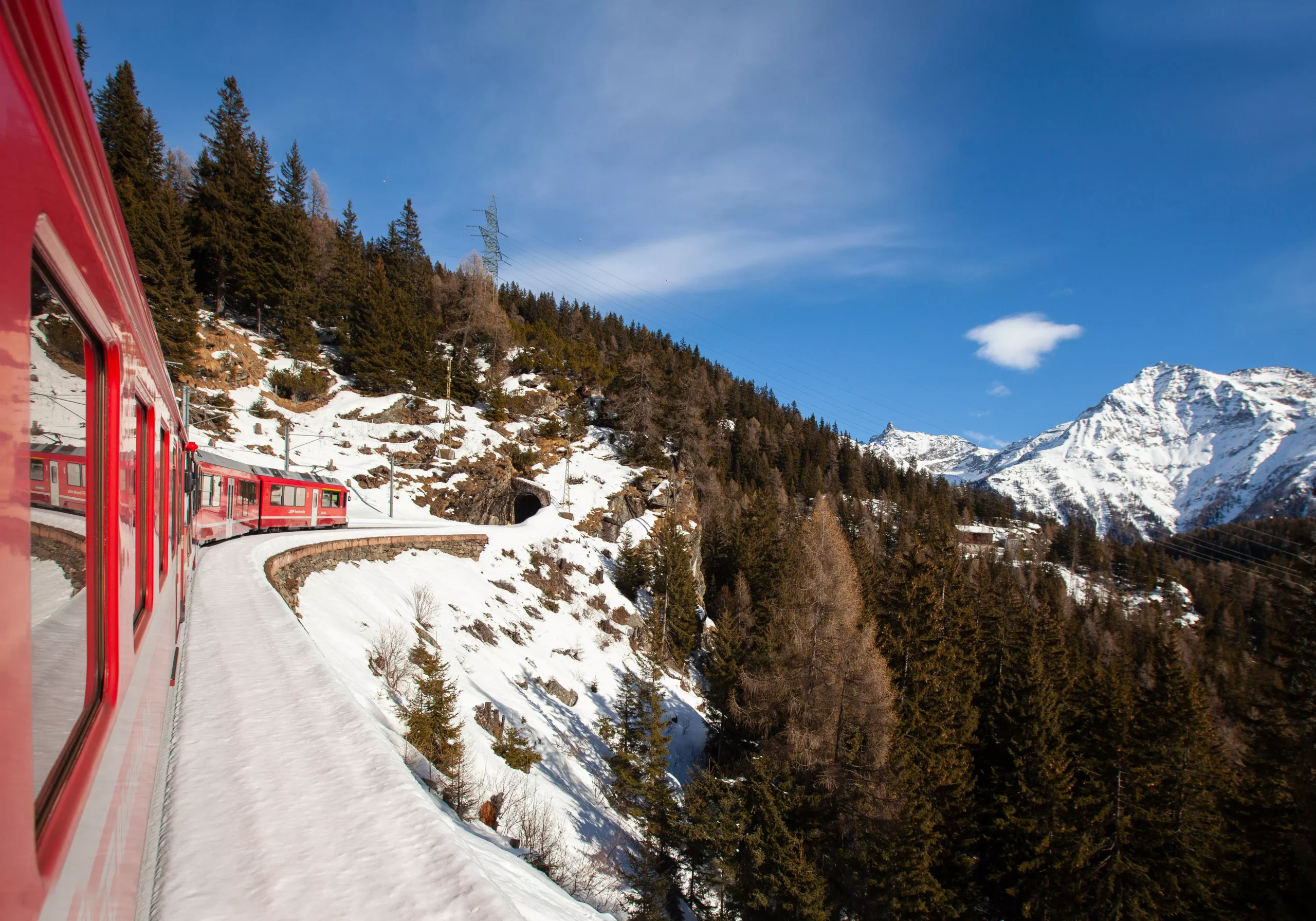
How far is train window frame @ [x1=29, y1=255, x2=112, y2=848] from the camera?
1.66 metres

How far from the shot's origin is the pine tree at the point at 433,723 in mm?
9328

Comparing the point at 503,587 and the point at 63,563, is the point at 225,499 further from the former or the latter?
the point at 63,563

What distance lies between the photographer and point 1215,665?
5069 cm

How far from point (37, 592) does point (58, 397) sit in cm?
72

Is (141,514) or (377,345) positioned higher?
(377,345)

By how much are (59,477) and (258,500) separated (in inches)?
866

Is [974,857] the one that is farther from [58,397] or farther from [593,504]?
[593,504]

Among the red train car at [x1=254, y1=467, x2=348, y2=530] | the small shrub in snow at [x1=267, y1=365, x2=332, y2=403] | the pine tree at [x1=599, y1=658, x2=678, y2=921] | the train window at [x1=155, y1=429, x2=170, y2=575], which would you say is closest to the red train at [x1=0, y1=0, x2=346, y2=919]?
the train window at [x1=155, y1=429, x2=170, y2=575]

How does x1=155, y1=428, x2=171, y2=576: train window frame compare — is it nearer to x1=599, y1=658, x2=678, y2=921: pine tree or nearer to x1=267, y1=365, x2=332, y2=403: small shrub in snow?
x1=599, y1=658, x2=678, y2=921: pine tree

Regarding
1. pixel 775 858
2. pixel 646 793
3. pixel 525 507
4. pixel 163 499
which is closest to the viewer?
pixel 163 499

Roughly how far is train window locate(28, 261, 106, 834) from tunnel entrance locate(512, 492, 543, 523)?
39396 mm

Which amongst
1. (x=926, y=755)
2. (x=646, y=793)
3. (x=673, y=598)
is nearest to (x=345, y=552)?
(x=646, y=793)

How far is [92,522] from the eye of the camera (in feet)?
7.52

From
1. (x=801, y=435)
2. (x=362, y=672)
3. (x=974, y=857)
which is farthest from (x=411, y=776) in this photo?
(x=801, y=435)
